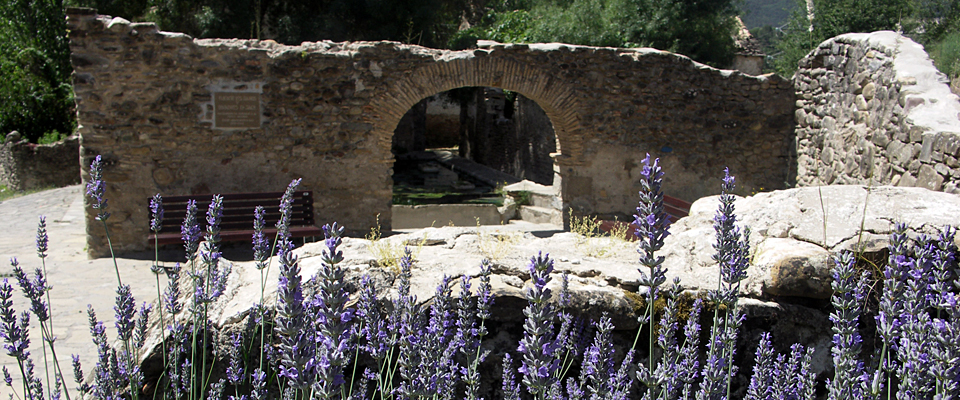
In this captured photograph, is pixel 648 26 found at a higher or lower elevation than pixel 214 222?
higher

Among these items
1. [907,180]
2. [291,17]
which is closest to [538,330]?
[907,180]

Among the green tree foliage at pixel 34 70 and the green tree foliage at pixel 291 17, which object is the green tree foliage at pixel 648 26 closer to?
the green tree foliage at pixel 291 17

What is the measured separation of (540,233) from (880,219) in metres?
6.37

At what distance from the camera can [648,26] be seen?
1348cm

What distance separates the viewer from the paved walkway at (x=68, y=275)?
4.42 meters

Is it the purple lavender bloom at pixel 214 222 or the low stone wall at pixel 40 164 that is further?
the low stone wall at pixel 40 164

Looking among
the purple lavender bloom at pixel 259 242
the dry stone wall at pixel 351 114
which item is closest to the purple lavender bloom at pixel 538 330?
the purple lavender bloom at pixel 259 242

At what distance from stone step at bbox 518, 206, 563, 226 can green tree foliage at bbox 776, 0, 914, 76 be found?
7205mm

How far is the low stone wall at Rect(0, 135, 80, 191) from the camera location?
14.3 m

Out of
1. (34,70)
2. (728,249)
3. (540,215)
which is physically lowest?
(540,215)

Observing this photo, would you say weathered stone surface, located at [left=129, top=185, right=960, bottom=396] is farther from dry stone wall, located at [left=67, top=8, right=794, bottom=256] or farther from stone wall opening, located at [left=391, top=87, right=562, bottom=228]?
stone wall opening, located at [left=391, top=87, right=562, bottom=228]

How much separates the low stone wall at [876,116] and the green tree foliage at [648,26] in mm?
4643

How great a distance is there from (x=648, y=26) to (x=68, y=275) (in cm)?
1144

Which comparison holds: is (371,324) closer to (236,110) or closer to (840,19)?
(236,110)
